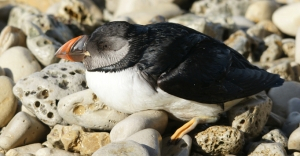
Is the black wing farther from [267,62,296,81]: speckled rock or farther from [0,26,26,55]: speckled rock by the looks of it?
[0,26,26,55]: speckled rock

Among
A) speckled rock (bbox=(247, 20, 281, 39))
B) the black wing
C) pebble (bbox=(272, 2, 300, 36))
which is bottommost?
speckled rock (bbox=(247, 20, 281, 39))

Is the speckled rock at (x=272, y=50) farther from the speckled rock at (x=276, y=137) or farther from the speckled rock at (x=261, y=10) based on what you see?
the speckled rock at (x=276, y=137)

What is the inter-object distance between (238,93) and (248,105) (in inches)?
8.9

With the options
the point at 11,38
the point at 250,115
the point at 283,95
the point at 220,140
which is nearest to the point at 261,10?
the point at 283,95

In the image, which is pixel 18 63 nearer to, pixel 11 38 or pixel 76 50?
pixel 11 38

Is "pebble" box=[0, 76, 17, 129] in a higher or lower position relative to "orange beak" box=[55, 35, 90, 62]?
lower

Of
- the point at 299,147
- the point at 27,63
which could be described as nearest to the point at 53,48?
the point at 27,63

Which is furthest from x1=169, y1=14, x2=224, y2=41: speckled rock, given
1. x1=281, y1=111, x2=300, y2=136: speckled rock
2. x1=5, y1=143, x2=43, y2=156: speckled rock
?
x1=5, y1=143, x2=43, y2=156: speckled rock

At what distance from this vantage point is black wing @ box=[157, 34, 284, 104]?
5230 millimetres

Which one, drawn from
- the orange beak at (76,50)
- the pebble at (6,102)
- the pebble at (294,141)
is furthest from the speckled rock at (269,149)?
the pebble at (6,102)

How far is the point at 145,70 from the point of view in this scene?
5.18 meters

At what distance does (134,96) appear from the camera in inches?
205

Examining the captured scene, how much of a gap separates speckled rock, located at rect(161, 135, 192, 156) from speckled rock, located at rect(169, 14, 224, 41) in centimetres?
333

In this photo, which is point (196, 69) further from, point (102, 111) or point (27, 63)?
point (27, 63)
